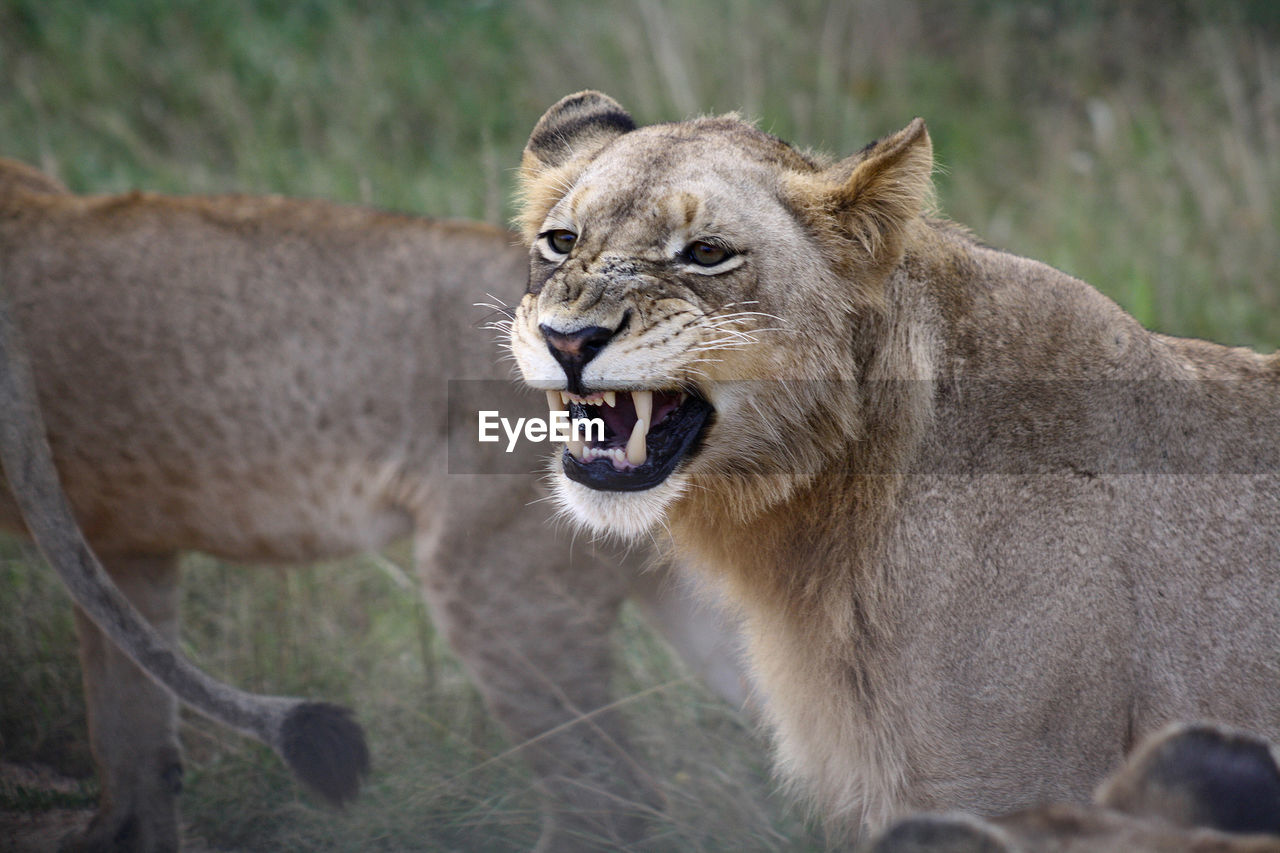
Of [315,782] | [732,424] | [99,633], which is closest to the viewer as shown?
[732,424]

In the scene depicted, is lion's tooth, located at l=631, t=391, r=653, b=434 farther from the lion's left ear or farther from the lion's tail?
the lion's tail

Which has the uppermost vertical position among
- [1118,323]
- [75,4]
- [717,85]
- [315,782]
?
[75,4]

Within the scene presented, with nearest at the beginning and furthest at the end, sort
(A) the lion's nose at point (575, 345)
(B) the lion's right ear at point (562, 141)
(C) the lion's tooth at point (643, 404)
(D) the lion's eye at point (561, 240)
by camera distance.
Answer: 1. (A) the lion's nose at point (575, 345)
2. (C) the lion's tooth at point (643, 404)
3. (D) the lion's eye at point (561, 240)
4. (B) the lion's right ear at point (562, 141)

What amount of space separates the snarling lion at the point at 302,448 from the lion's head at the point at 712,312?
1.36 m

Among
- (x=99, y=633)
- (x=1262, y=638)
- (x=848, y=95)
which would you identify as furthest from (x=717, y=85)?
(x=1262, y=638)

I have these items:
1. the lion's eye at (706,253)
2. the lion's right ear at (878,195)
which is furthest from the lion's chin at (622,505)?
the lion's right ear at (878,195)

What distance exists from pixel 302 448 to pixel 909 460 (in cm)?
236

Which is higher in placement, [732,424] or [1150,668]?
[732,424]

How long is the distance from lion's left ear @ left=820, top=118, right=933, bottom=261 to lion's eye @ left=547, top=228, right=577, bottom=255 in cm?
59

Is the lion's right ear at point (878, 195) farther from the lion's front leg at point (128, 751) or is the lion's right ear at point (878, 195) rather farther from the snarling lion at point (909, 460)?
the lion's front leg at point (128, 751)

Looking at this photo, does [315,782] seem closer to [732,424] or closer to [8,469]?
[8,469]

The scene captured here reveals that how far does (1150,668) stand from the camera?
262 cm

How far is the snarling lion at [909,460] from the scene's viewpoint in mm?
2578

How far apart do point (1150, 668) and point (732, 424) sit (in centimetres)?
105
